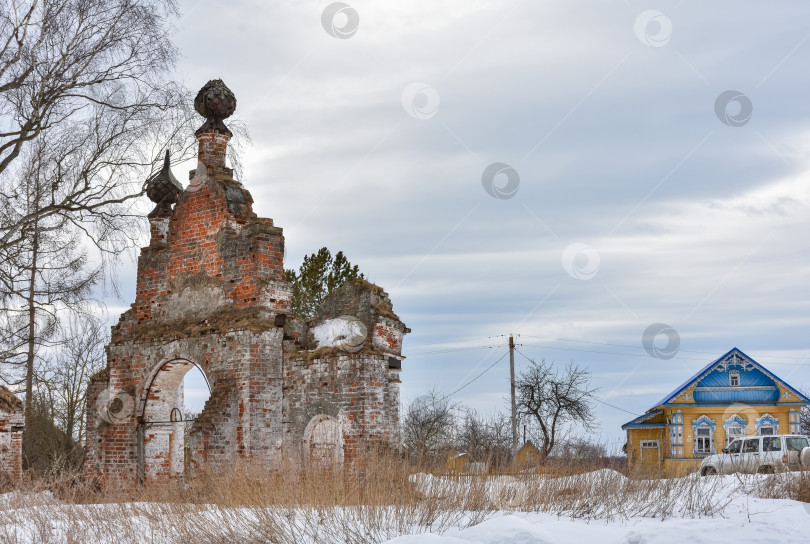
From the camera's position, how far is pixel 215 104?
16.2 metres

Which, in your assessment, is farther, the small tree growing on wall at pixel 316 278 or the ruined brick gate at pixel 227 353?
the small tree growing on wall at pixel 316 278

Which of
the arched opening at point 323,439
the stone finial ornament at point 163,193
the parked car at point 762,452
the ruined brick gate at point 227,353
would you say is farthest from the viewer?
the parked car at point 762,452

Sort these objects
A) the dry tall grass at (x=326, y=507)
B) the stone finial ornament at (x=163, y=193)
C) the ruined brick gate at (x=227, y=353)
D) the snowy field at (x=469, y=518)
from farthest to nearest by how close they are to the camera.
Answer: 1. the stone finial ornament at (x=163, y=193)
2. the ruined brick gate at (x=227, y=353)
3. the dry tall grass at (x=326, y=507)
4. the snowy field at (x=469, y=518)

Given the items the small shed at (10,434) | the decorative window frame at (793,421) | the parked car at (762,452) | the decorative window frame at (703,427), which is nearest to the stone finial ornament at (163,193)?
the small shed at (10,434)

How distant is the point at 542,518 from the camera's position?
38.3 ft

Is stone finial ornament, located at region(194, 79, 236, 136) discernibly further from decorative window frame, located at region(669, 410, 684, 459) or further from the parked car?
decorative window frame, located at region(669, 410, 684, 459)

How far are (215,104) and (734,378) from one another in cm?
2217

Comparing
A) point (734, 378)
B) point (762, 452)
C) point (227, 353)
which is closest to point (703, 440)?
point (734, 378)

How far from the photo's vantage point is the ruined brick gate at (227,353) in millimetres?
14359

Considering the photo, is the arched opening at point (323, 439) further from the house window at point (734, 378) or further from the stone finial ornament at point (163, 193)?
the house window at point (734, 378)

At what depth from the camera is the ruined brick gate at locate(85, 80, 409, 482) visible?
47.1ft

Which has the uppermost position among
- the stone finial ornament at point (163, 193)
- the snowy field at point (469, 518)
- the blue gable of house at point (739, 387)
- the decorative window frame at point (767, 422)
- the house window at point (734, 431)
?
the stone finial ornament at point (163, 193)

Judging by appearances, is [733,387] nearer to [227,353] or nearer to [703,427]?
[703,427]

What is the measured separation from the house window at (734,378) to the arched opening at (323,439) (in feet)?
68.4
